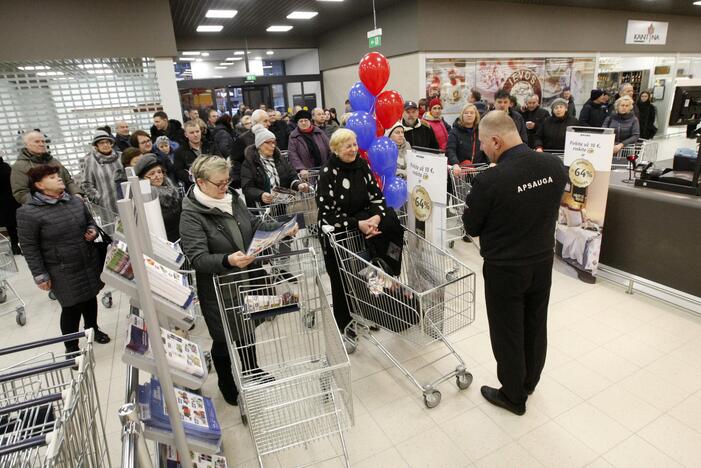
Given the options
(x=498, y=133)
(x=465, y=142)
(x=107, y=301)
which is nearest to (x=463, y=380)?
(x=498, y=133)

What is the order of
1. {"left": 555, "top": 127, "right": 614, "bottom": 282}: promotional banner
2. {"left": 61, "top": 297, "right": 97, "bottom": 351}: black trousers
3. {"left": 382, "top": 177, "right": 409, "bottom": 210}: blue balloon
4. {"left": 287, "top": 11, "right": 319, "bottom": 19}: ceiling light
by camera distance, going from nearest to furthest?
{"left": 61, "top": 297, "right": 97, "bottom": 351}: black trousers, {"left": 555, "top": 127, "right": 614, "bottom": 282}: promotional banner, {"left": 382, "top": 177, "right": 409, "bottom": 210}: blue balloon, {"left": 287, "top": 11, "right": 319, "bottom": 19}: ceiling light

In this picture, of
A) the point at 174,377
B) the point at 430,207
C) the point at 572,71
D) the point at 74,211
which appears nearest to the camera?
the point at 174,377

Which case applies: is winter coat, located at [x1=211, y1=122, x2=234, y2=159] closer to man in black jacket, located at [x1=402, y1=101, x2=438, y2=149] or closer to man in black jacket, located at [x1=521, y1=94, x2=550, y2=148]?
man in black jacket, located at [x1=402, y1=101, x2=438, y2=149]

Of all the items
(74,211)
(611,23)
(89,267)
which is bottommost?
(89,267)

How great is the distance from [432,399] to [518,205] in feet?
4.77

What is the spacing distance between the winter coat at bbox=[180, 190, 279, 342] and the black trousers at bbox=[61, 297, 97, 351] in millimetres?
1664

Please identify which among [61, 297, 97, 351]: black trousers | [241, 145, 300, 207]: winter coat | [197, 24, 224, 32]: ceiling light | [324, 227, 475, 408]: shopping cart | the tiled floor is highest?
[197, 24, 224, 32]: ceiling light

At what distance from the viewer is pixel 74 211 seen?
337cm

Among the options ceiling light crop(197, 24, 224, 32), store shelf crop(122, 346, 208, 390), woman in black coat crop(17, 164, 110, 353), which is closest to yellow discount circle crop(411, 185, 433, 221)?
woman in black coat crop(17, 164, 110, 353)

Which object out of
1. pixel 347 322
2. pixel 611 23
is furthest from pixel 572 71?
pixel 347 322

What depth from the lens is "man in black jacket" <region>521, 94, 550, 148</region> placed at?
20.5ft

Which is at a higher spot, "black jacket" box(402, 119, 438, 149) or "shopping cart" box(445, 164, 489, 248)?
"black jacket" box(402, 119, 438, 149)

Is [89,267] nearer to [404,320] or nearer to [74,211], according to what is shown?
[74,211]

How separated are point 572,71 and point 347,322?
39.1 ft
